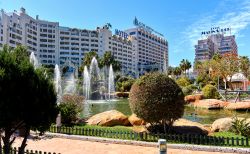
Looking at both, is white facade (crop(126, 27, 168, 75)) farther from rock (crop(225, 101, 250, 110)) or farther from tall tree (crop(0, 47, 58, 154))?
tall tree (crop(0, 47, 58, 154))

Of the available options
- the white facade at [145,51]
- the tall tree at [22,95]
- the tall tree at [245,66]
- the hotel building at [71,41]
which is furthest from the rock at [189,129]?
the white facade at [145,51]

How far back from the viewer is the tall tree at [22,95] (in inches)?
330

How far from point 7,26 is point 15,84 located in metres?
104

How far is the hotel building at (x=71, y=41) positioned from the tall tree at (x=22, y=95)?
3681 inches

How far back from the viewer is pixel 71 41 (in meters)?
137

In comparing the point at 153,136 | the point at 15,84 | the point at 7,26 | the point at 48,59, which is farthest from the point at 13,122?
the point at 48,59

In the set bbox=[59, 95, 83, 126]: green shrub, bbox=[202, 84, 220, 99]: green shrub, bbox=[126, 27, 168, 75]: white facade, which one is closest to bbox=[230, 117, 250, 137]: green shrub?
bbox=[59, 95, 83, 126]: green shrub

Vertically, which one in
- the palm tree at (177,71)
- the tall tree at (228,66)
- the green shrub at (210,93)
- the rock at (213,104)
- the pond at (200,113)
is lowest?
the pond at (200,113)

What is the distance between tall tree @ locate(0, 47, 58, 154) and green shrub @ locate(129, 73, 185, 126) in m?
7.25

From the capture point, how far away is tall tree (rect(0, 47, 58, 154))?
330 inches

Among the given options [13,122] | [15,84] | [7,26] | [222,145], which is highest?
[7,26]

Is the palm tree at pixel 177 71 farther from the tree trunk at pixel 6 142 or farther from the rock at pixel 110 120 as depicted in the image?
the tree trunk at pixel 6 142

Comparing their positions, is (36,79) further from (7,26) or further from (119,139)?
(7,26)

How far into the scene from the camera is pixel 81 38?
139875 millimetres
